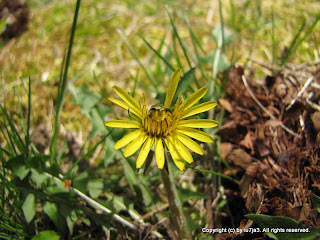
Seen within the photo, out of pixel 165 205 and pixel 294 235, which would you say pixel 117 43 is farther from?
pixel 294 235

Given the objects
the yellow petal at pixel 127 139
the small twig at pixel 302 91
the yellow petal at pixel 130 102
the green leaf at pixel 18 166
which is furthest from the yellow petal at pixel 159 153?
the small twig at pixel 302 91

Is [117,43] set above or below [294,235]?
above

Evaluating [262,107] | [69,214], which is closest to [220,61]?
[262,107]

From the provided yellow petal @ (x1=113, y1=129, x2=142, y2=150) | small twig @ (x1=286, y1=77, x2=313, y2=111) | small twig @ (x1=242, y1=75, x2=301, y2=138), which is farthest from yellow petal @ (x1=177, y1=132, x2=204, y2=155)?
small twig @ (x1=286, y1=77, x2=313, y2=111)

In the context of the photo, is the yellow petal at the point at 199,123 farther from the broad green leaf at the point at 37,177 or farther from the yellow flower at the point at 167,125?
the broad green leaf at the point at 37,177

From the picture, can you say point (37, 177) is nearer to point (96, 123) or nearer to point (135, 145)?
point (96, 123)

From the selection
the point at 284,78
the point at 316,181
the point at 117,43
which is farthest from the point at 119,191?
the point at 117,43

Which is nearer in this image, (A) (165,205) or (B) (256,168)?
(B) (256,168)

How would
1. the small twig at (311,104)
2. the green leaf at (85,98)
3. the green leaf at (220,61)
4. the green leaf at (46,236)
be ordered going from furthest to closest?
the green leaf at (220,61)
the green leaf at (85,98)
the small twig at (311,104)
the green leaf at (46,236)
